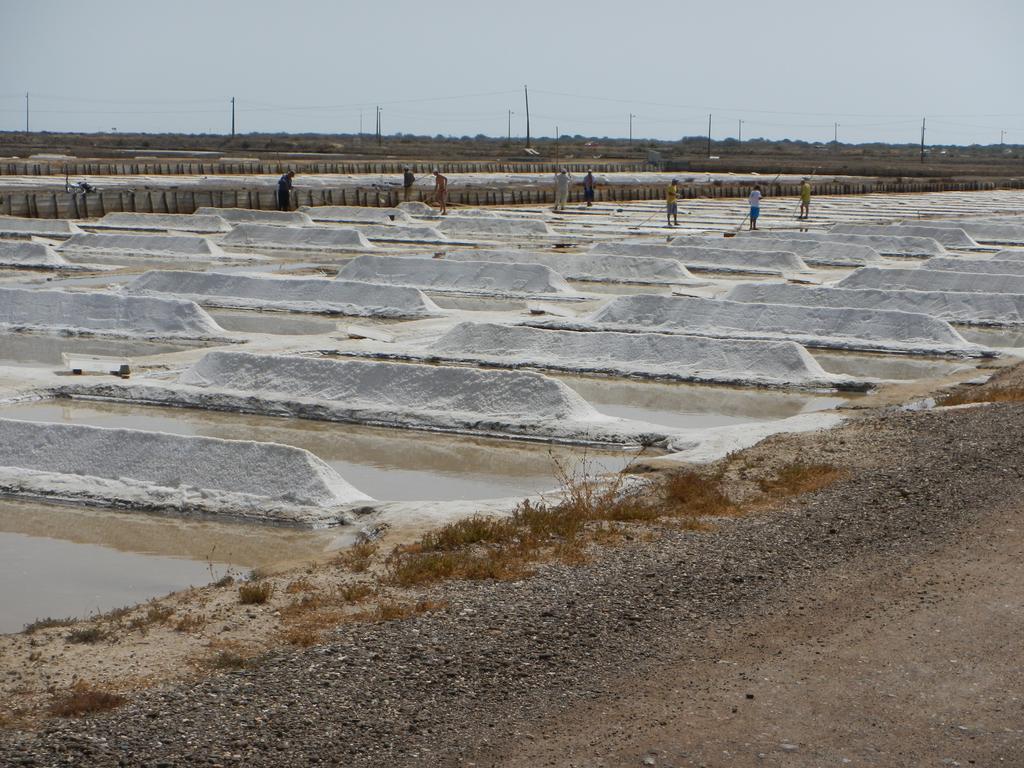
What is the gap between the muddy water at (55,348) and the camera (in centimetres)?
1762

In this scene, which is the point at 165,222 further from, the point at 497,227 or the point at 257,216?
the point at 497,227

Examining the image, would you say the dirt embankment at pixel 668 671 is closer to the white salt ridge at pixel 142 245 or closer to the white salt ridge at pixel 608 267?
the white salt ridge at pixel 608 267

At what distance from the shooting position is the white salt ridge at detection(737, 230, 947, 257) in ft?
108

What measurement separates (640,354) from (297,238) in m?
18.6

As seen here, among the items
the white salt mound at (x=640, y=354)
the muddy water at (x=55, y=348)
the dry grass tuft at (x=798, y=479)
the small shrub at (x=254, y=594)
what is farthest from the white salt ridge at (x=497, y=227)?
the small shrub at (x=254, y=594)

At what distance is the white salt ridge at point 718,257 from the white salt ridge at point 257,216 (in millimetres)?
10145

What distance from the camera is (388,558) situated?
8.65 meters

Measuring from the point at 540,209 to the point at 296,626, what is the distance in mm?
41664

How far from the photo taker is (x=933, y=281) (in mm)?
25422

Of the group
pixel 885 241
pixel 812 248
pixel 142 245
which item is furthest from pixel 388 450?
pixel 885 241

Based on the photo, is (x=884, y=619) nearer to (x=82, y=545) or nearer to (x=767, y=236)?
(x=82, y=545)

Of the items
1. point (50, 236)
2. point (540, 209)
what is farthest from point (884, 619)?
point (540, 209)

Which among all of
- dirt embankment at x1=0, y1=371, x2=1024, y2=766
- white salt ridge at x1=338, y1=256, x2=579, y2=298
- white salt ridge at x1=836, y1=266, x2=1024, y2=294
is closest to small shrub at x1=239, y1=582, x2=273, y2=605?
dirt embankment at x1=0, y1=371, x2=1024, y2=766

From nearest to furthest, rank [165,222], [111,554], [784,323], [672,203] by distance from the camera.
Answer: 1. [111,554]
2. [784,323]
3. [165,222]
4. [672,203]
